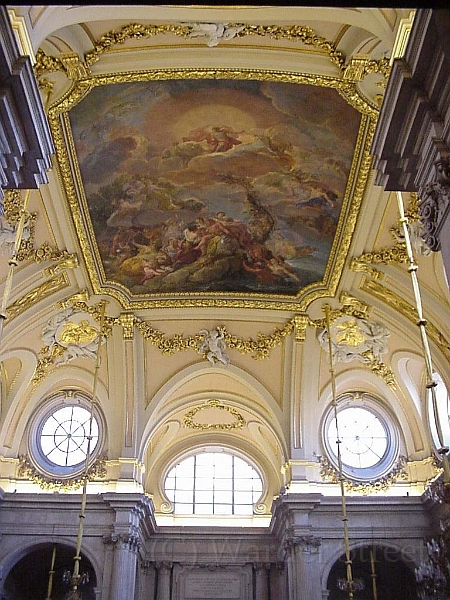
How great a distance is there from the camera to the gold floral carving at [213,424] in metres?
19.3

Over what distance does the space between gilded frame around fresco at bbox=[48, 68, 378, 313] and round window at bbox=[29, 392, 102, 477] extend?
420 centimetres

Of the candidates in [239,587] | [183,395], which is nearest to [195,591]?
[239,587]

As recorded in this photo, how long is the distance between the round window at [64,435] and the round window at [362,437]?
20.1 ft

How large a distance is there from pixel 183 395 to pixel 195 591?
4.99m

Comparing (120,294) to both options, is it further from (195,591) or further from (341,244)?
(195,591)

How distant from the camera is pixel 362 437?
61.5 feet

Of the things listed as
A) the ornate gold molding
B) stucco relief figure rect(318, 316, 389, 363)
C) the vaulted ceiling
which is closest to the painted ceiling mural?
the vaulted ceiling

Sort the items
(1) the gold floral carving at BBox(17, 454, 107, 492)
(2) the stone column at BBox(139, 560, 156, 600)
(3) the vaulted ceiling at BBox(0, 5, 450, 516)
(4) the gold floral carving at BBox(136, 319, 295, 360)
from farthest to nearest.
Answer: (2) the stone column at BBox(139, 560, 156, 600), (1) the gold floral carving at BBox(17, 454, 107, 492), (4) the gold floral carving at BBox(136, 319, 295, 360), (3) the vaulted ceiling at BBox(0, 5, 450, 516)

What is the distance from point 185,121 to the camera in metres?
11.5

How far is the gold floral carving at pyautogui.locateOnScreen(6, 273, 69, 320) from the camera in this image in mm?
14547

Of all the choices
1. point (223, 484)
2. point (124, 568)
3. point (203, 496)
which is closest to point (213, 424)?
point (223, 484)

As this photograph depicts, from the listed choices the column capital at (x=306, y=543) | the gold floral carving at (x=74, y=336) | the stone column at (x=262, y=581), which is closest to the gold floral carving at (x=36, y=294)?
the gold floral carving at (x=74, y=336)

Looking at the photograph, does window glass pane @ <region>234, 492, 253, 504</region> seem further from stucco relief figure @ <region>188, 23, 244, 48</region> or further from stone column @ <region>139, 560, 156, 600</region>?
stucco relief figure @ <region>188, 23, 244, 48</region>

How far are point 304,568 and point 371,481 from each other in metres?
2.97
